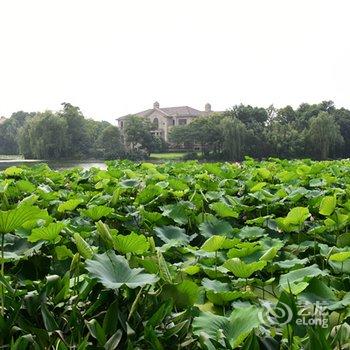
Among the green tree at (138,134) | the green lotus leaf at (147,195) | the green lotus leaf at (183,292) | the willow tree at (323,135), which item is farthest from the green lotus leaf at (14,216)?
the green tree at (138,134)

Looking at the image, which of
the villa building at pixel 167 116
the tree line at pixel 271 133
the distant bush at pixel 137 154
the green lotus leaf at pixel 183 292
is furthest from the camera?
the villa building at pixel 167 116

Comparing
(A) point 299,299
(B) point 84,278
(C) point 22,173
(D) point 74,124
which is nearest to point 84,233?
(B) point 84,278

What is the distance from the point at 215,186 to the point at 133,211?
0.58 m

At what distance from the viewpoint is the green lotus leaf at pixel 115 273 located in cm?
86

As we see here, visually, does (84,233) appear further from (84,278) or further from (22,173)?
(22,173)

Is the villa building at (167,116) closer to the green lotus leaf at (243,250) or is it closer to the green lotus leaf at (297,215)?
the green lotus leaf at (297,215)

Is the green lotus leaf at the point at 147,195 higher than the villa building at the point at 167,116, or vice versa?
the villa building at the point at 167,116
